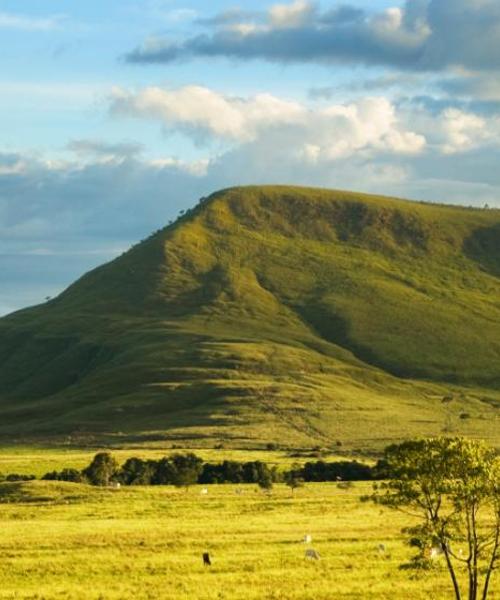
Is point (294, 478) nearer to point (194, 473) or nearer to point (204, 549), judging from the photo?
point (194, 473)

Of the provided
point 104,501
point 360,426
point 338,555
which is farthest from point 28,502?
point 360,426

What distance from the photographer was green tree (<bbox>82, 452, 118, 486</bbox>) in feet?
375

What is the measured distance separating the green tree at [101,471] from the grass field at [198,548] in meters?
18.2

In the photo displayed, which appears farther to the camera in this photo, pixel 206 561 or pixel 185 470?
pixel 185 470

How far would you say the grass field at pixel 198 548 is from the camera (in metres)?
51.1

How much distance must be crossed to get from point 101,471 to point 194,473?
351 inches

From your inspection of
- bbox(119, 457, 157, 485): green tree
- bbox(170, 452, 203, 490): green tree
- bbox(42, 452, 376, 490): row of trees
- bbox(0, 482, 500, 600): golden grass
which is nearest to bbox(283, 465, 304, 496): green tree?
bbox(42, 452, 376, 490): row of trees

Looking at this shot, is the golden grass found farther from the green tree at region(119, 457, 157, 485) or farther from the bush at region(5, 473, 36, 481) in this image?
the bush at region(5, 473, 36, 481)

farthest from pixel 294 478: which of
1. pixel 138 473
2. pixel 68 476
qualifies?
pixel 68 476

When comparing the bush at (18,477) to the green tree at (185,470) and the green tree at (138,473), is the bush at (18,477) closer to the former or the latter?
the green tree at (138,473)

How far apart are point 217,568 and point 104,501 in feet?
117

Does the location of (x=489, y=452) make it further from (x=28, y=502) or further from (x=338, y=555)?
(x=28, y=502)

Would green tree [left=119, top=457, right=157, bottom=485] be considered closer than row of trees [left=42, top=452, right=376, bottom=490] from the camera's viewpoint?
No

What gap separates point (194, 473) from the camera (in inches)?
4486
